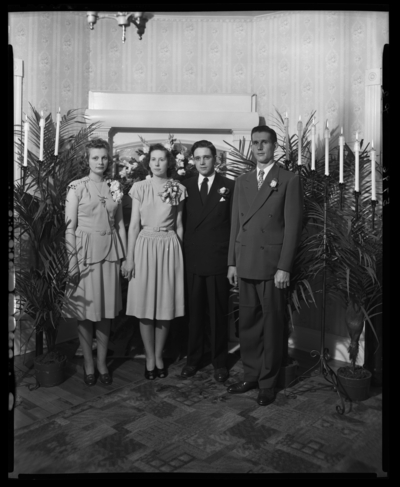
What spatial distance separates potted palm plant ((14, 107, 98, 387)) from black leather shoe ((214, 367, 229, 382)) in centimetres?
117

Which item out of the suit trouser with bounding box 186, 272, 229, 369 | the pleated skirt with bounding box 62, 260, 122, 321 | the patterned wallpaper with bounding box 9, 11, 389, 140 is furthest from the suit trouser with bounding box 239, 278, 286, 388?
the patterned wallpaper with bounding box 9, 11, 389, 140

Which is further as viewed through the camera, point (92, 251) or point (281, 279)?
point (92, 251)

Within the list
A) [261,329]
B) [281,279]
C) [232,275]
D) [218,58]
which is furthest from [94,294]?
[218,58]

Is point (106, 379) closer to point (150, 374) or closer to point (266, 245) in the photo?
point (150, 374)

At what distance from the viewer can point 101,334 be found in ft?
11.4

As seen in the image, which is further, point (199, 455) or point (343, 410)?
point (343, 410)

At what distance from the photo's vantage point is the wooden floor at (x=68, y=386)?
300cm

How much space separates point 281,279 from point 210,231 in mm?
692

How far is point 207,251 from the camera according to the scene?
11.5 feet

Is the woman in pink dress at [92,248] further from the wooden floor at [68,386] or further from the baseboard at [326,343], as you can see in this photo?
the baseboard at [326,343]

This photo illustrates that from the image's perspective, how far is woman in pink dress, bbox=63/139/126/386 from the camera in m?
3.32
